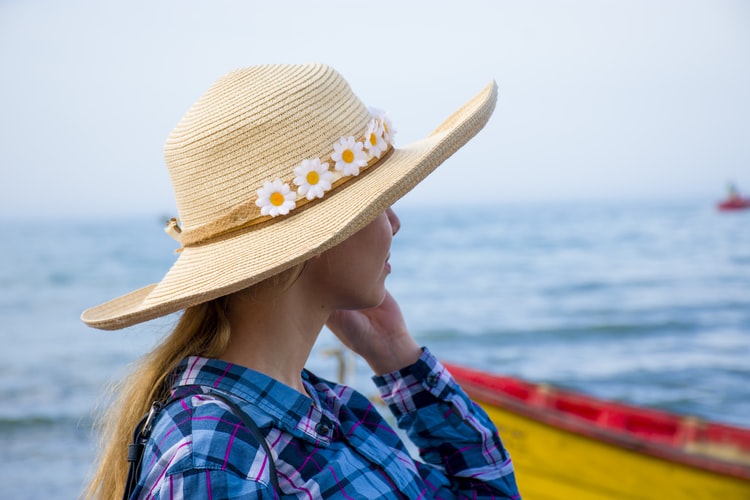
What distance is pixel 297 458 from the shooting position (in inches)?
Answer: 42.9

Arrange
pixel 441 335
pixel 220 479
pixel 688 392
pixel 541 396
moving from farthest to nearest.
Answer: pixel 441 335
pixel 688 392
pixel 541 396
pixel 220 479

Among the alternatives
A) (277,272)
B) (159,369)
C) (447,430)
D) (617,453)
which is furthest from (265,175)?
(617,453)

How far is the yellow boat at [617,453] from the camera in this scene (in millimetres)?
3801

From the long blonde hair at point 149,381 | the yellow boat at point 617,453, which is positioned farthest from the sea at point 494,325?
the yellow boat at point 617,453

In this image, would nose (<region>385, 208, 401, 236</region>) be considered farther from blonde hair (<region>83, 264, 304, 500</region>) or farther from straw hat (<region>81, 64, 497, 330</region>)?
blonde hair (<region>83, 264, 304, 500</region>)

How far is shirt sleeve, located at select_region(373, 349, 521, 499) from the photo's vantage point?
152cm

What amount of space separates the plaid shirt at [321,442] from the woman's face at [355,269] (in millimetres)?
181

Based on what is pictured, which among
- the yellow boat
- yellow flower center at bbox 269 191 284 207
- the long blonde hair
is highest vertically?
yellow flower center at bbox 269 191 284 207

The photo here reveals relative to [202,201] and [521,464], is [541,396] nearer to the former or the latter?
[521,464]

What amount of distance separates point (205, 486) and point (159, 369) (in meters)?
0.32

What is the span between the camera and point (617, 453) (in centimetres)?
396

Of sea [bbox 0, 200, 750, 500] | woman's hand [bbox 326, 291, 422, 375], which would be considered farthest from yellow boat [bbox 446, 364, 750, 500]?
woman's hand [bbox 326, 291, 422, 375]

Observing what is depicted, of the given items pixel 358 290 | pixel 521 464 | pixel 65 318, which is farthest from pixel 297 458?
pixel 65 318

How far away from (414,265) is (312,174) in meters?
23.6
